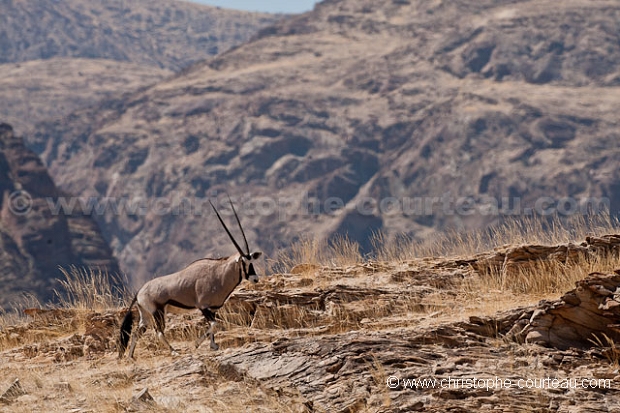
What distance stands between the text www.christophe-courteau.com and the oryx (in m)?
3.58

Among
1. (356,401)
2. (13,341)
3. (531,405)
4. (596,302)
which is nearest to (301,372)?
(356,401)

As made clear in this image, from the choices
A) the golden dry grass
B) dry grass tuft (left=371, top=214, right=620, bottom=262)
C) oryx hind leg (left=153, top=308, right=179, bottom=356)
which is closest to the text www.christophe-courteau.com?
the golden dry grass

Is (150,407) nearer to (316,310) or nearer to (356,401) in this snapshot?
(356,401)

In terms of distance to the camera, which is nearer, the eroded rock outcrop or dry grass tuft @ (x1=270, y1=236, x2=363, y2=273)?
the eroded rock outcrop

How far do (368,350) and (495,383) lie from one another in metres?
1.70

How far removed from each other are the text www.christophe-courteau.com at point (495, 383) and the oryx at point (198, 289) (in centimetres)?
358

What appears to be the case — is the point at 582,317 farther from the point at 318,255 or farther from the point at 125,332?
the point at 318,255

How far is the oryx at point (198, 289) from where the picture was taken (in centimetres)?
1459

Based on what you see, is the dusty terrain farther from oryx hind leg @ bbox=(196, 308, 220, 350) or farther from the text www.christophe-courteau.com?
oryx hind leg @ bbox=(196, 308, 220, 350)

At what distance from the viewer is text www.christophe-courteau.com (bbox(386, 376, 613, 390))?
444 inches

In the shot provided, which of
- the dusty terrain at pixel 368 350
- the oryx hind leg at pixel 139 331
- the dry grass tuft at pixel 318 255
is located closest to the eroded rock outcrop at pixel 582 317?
the dusty terrain at pixel 368 350

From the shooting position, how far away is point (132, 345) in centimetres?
1499

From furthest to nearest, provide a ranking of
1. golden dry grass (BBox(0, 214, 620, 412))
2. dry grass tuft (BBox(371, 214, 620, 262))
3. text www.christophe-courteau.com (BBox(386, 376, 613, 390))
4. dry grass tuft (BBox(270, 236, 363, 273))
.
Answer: dry grass tuft (BBox(270, 236, 363, 273)) < dry grass tuft (BBox(371, 214, 620, 262)) < golden dry grass (BBox(0, 214, 620, 412)) < text www.christophe-courteau.com (BBox(386, 376, 613, 390))

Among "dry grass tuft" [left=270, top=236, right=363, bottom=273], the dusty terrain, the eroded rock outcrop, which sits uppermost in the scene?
the eroded rock outcrop
